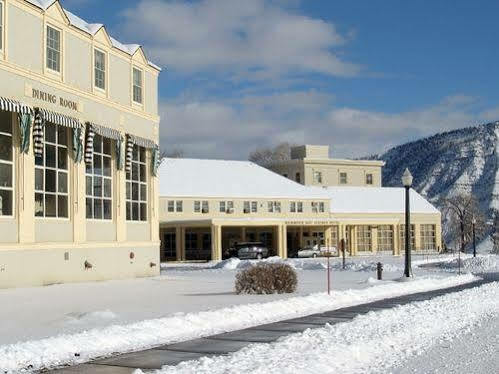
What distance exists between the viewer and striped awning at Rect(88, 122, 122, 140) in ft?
100.0

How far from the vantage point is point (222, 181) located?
222 ft

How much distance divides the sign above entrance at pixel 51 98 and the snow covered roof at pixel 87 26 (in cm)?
295

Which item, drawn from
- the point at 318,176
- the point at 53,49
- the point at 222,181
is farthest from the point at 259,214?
the point at 53,49

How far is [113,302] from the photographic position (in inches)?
818

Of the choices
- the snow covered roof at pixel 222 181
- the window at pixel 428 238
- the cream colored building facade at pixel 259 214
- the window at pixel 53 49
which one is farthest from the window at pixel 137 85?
the window at pixel 428 238

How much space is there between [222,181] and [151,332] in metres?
53.6

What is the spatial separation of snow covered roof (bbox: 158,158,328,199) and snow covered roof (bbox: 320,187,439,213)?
4337 mm

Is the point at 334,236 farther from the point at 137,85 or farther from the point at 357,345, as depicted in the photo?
the point at 357,345

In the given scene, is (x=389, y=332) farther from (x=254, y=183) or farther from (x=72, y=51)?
(x=254, y=183)

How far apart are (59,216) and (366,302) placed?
12098 millimetres

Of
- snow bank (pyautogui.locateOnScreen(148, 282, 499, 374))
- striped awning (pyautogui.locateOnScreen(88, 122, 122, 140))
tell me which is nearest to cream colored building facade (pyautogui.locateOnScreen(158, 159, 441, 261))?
striped awning (pyautogui.locateOnScreen(88, 122, 122, 140))

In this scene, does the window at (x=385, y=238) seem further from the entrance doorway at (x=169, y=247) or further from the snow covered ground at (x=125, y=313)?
the snow covered ground at (x=125, y=313)

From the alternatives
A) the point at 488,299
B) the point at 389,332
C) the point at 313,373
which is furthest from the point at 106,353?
the point at 488,299

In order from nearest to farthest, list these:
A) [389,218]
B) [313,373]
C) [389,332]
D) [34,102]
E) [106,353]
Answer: [313,373], [106,353], [389,332], [34,102], [389,218]
